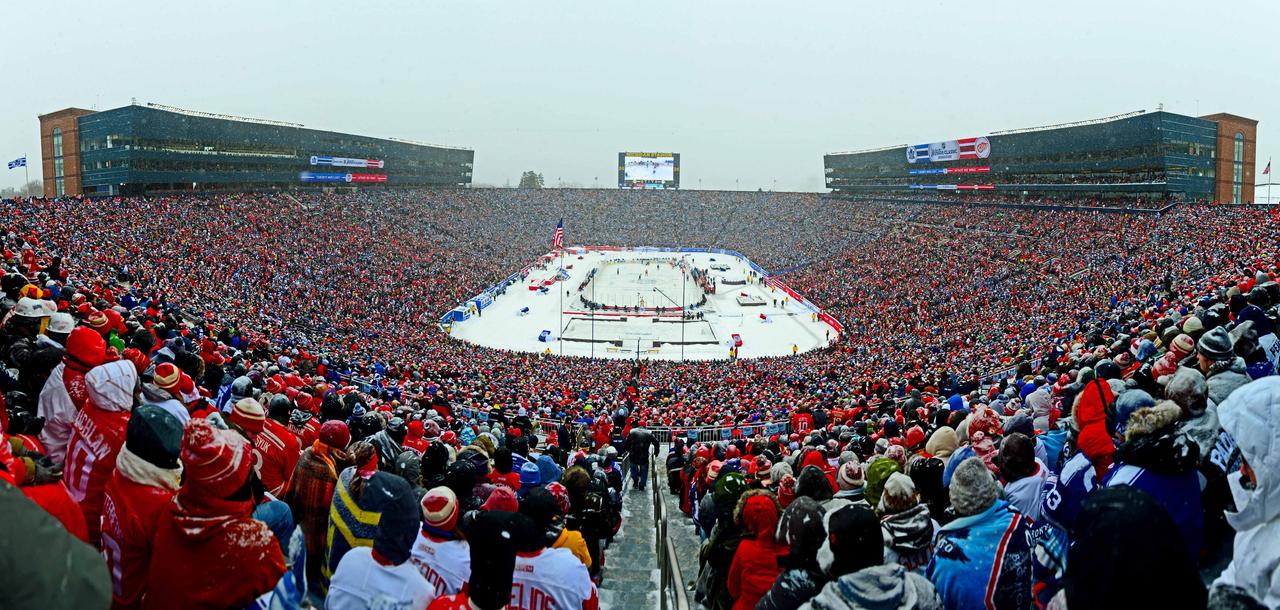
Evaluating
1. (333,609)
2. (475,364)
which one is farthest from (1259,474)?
(475,364)

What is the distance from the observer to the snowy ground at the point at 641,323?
130 feet

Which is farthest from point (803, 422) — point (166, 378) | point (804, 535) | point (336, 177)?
point (336, 177)

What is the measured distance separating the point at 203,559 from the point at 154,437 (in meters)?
0.63

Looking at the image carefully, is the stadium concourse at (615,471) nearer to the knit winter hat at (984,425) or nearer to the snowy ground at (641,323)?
the knit winter hat at (984,425)

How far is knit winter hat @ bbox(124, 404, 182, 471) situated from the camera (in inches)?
124

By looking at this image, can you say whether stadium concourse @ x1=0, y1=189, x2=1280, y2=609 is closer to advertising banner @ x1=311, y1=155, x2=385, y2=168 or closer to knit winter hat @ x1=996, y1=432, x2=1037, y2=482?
knit winter hat @ x1=996, y1=432, x2=1037, y2=482

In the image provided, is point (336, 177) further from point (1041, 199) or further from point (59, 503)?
point (59, 503)

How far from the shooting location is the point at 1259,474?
2479 mm

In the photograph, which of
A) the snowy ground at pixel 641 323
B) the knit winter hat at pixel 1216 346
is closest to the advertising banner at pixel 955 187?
the snowy ground at pixel 641 323

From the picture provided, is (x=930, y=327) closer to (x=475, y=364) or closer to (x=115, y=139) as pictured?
(x=475, y=364)

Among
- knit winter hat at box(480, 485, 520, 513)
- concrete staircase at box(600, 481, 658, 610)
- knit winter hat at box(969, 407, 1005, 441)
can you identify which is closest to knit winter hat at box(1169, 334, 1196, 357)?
knit winter hat at box(969, 407, 1005, 441)

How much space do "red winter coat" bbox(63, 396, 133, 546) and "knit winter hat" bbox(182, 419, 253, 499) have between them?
151 cm

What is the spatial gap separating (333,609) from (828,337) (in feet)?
127

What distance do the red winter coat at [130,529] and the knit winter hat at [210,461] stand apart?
1.20 ft
